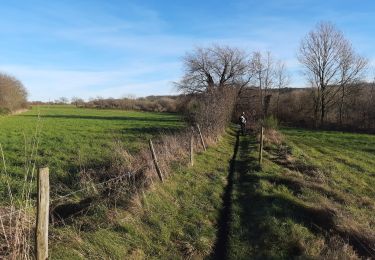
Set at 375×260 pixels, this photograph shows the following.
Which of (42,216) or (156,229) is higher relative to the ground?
(42,216)

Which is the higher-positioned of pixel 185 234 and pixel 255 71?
pixel 255 71

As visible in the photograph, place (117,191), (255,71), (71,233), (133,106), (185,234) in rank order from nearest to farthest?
(71,233)
(185,234)
(117,191)
(255,71)
(133,106)

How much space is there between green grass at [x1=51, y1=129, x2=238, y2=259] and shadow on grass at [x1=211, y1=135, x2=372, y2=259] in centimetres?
32

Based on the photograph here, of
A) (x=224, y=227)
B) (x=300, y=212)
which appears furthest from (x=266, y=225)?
(x=300, y=212)

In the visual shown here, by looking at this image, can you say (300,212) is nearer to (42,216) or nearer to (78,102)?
(42,216)

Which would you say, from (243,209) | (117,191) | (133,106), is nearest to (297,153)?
(243,209)

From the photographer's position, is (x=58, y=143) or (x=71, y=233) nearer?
(x=71, y=233)

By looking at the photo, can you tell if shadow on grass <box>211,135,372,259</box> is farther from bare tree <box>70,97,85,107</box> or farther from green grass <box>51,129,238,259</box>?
bare tree <box>70,97,85,107</box>

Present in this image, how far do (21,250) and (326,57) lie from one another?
185 feet

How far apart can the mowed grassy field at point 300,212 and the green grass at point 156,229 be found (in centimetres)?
68

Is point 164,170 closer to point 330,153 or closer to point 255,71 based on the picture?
point 330,153

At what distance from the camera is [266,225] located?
9586 millimetres

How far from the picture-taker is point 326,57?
187ft

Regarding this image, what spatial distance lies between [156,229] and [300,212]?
3978 millimetres
